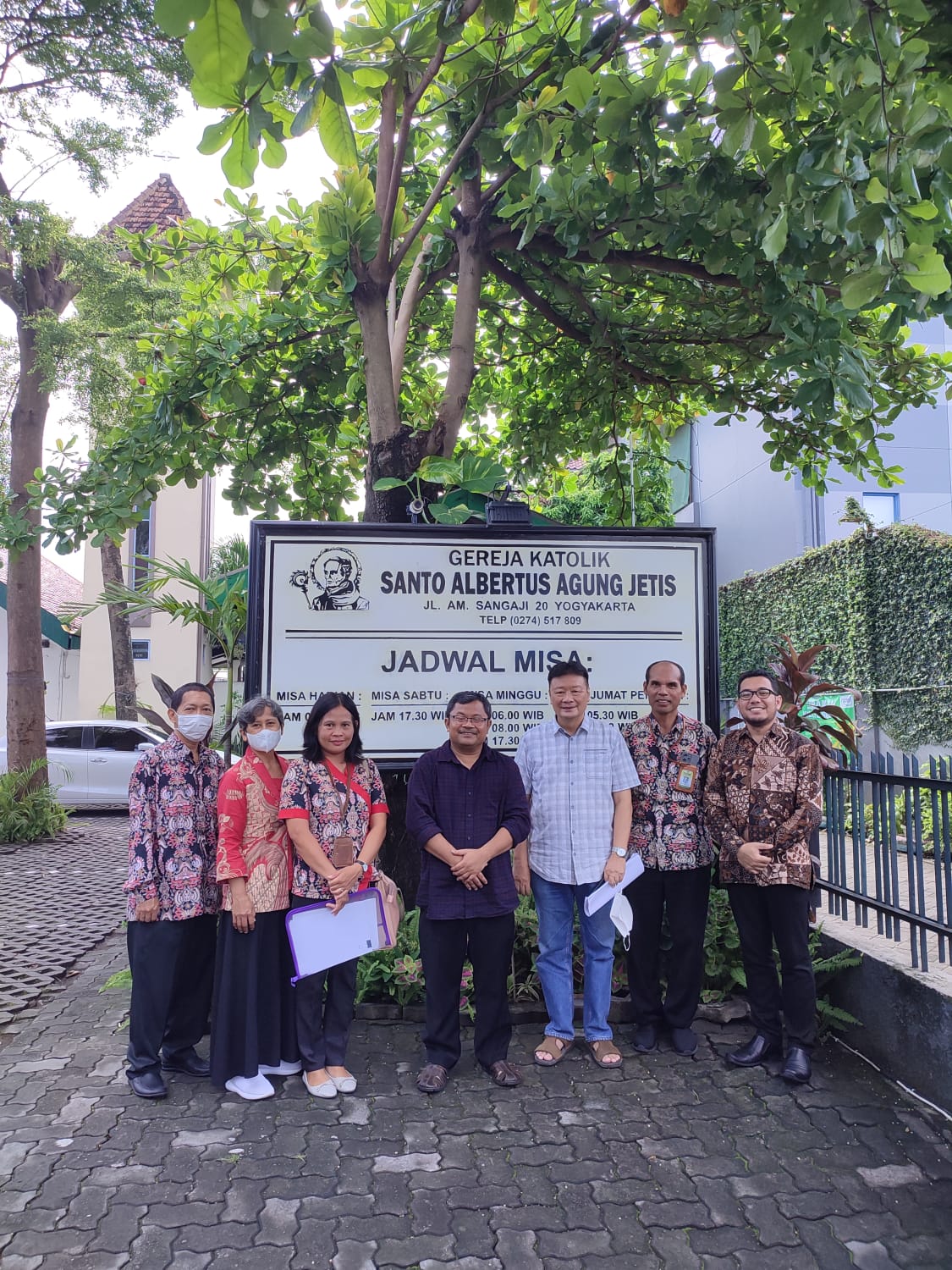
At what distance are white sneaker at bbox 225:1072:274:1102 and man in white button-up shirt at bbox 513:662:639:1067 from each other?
4.03ft

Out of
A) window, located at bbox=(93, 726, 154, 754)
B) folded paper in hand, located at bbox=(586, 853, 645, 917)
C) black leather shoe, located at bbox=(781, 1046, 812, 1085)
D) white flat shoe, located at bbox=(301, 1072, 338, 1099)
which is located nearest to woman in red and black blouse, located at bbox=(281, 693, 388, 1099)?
white flat shoe, located at bbox=(301, 1072, 338, 1099)

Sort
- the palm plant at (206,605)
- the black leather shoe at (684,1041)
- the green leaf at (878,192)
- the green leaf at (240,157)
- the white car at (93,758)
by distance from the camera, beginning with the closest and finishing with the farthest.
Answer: the green leaf at (240,157) → the green leaf at (878,192) → the black leather shoe at (684,1041) → the palm plant at (206,605) → the white car at (93,758)

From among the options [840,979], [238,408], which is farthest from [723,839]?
[238,408]

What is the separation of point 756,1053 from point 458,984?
55.4 inches

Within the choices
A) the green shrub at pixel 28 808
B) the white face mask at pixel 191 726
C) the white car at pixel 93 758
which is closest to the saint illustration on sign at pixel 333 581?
the white face mask at pixel 191 726

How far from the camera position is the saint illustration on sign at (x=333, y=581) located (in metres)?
4.95

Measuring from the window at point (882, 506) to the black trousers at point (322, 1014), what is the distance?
13.9 metres

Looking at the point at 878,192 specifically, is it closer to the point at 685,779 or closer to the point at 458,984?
the point at 685,779

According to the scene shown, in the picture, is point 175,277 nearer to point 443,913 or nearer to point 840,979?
point 443,913

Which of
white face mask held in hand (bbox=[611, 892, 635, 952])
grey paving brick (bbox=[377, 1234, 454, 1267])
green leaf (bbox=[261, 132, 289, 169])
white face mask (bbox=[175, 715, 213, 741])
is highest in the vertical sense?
green leaf (bbox=[261, 132, 289, 169])

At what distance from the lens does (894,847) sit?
4086 mm

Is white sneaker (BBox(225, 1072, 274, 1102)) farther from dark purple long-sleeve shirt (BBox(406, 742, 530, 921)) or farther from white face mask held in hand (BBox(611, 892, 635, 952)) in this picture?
white face mask held in hand (BBox(611, 892, 635, 952))

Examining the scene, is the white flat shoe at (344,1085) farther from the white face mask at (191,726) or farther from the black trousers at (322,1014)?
the white face mask at (191,726)

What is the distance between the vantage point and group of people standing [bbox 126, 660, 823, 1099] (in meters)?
3.83
